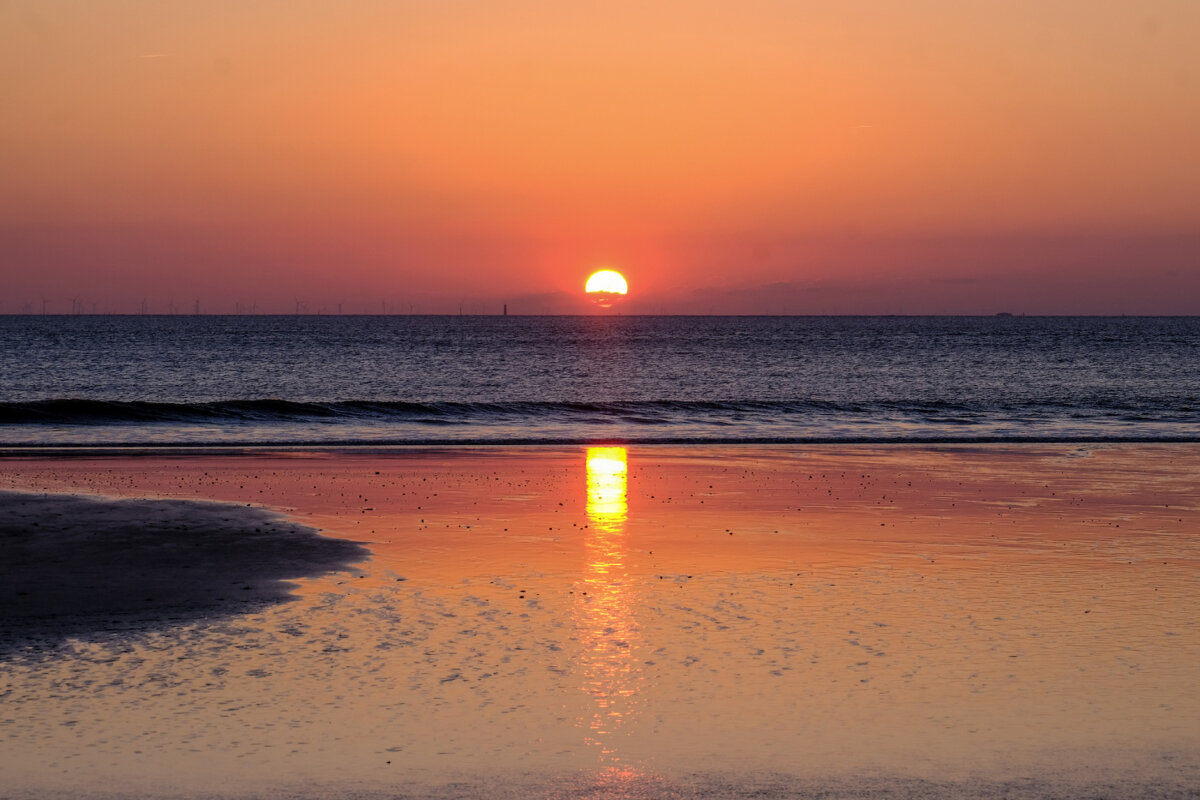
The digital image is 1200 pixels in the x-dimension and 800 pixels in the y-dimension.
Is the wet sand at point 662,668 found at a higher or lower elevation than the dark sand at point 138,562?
higher

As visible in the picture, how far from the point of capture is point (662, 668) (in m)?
9.93

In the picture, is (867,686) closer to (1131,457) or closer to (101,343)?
(1131,457)

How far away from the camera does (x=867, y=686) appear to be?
941cm

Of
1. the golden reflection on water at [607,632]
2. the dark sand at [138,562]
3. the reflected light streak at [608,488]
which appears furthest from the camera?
the reflected light streak at [608,488]

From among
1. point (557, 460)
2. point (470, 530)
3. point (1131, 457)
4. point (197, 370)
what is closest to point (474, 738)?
point (470, 530)

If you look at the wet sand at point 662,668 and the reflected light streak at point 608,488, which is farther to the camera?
the reflected light streak at point 608,488

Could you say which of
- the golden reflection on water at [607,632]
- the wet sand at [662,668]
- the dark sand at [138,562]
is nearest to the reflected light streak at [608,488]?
the golden reflection on water at [607,632]

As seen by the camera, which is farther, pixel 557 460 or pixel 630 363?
pixel 630 363

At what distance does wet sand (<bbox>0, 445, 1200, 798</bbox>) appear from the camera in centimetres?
762

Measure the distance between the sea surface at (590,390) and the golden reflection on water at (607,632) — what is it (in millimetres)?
18171

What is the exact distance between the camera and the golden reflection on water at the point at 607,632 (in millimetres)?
8555

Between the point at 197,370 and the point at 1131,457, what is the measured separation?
283 ft

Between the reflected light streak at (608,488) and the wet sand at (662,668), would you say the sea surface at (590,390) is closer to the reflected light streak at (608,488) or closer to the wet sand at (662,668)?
the reflected light streak at (608,488)

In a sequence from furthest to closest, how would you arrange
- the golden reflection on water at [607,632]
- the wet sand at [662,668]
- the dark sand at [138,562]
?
the dark sand at [138,562] → the golden reflection on water at [607,632] → the wet sand at [662,668]
